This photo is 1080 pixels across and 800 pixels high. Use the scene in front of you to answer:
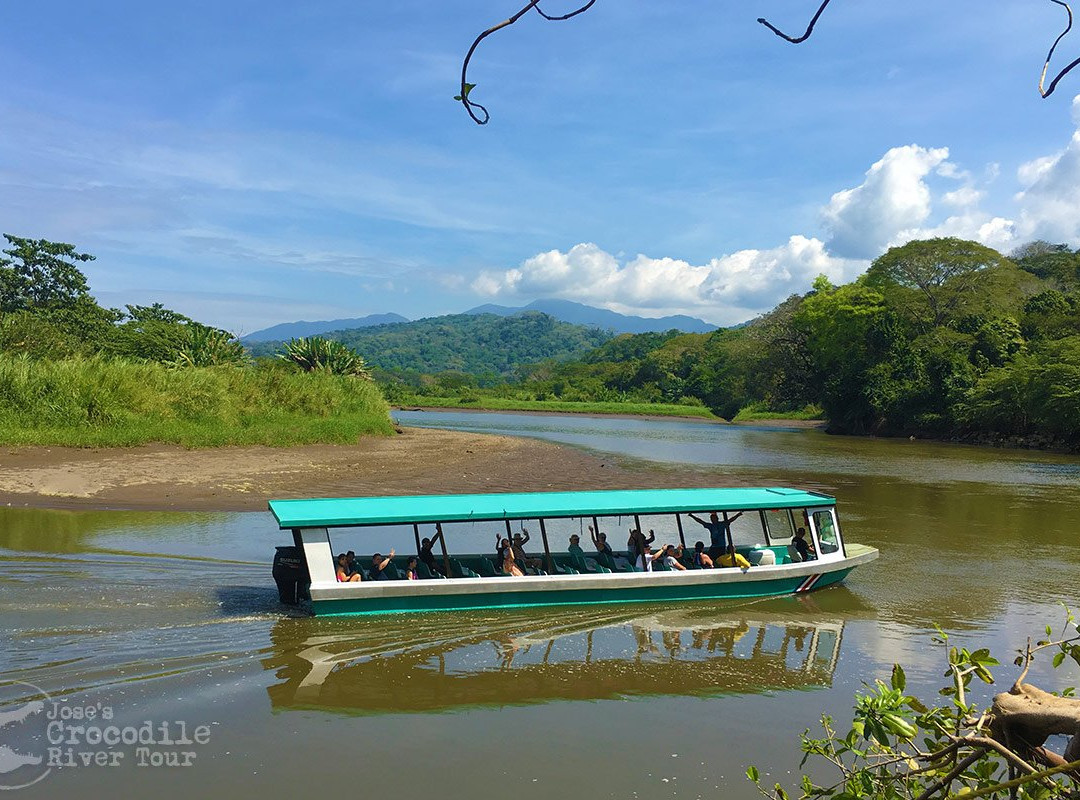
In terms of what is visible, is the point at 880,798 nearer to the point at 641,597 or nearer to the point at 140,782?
the point at 140,782

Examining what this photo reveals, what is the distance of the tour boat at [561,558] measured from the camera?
11680 millimetres

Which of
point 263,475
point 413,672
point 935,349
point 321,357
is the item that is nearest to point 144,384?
point 263,475

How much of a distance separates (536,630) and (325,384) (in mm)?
29519

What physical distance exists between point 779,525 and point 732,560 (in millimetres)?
1761

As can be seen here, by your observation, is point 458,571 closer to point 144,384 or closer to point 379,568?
point 379,568

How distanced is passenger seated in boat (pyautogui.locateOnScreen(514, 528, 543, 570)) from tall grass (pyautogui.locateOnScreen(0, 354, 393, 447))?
16988 mm

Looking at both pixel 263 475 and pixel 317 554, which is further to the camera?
pixel 263 475

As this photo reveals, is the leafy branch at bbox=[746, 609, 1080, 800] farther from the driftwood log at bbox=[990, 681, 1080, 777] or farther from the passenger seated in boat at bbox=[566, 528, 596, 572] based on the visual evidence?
the passenger seated in boat at bbox=[566, 528, 596, 572]

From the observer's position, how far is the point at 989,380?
48.7 m

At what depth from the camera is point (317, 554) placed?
1157 centimetres

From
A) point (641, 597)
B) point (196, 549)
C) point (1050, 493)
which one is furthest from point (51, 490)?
point (1050, 493)

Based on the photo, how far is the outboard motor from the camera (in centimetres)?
1194

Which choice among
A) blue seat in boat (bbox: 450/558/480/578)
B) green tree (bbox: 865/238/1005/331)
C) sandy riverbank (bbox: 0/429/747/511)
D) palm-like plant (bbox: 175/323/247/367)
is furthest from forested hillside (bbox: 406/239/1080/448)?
palm-like plant (bbox: 175/323/247/367)

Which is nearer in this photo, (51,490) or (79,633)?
(79,633)
